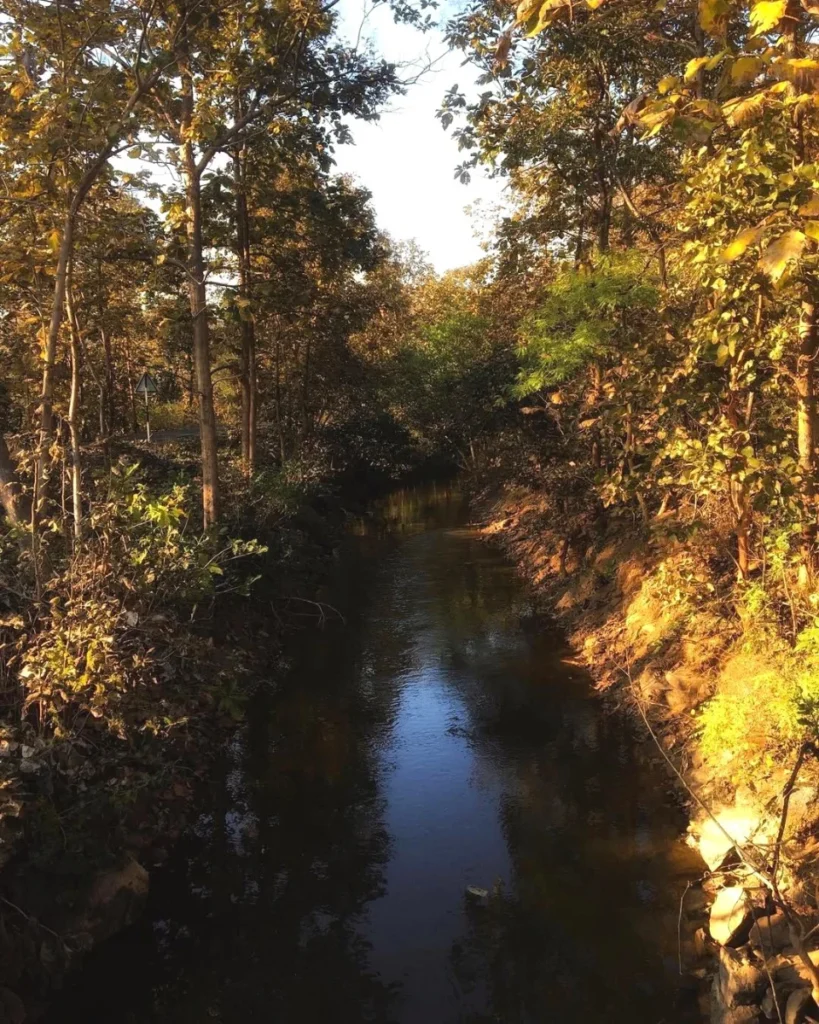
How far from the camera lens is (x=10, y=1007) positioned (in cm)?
553

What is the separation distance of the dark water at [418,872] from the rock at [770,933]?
27.7 inches

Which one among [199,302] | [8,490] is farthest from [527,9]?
[199,302]

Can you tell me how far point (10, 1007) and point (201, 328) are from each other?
407 inches

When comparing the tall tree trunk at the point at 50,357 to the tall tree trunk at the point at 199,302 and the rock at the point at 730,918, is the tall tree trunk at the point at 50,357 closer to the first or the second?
the tall tree trunk at the point at 199,302

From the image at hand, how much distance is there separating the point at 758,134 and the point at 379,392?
93.8ft

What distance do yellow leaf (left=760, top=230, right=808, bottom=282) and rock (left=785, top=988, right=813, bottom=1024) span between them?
4913mm

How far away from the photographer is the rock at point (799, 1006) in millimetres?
5082

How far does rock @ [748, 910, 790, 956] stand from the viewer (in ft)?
18.9

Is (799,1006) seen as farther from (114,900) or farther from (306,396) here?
(306,396)

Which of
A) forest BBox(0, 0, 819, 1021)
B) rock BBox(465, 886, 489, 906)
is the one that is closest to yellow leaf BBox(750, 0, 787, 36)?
forest BBox(0, 0, 819, 1021)

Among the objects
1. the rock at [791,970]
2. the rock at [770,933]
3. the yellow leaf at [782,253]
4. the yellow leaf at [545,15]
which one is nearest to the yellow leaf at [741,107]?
the yellow leaf at [545,15]

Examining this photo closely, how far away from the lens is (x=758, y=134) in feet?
16.9

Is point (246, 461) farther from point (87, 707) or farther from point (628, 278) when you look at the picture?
point (87, 707)

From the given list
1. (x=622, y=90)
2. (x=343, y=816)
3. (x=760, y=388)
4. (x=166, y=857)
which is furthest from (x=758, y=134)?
(x=622, y=90)
